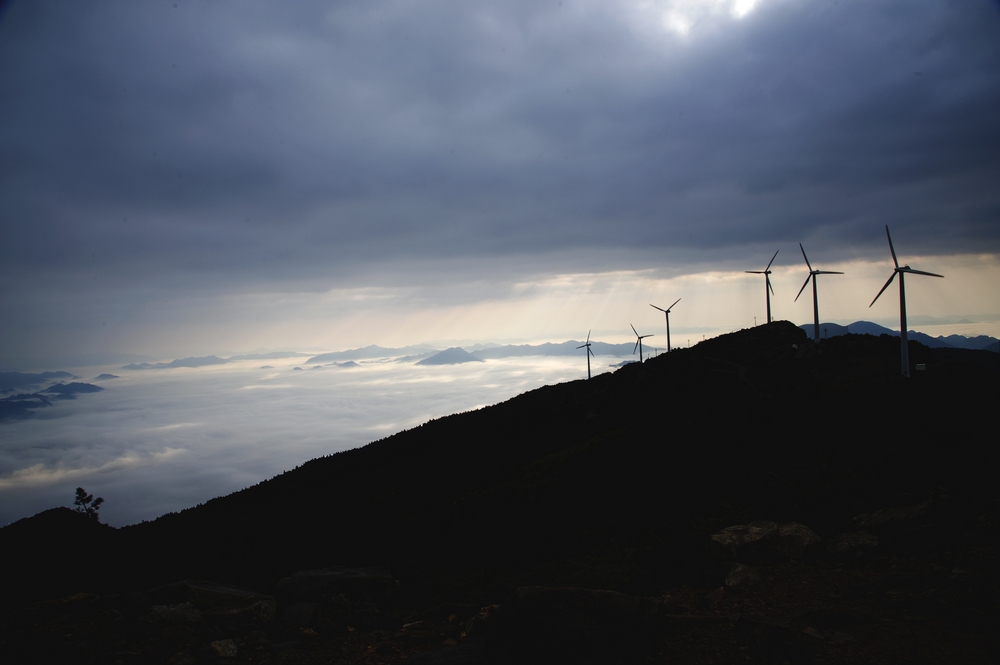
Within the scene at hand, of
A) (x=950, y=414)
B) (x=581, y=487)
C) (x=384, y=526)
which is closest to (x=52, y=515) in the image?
(x=384, y=526)

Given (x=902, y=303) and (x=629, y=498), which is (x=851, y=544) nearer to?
(x=629, y=498)

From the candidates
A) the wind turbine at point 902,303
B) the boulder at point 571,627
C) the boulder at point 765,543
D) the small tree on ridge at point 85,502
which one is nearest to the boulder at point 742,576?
the boulder at point 765,543

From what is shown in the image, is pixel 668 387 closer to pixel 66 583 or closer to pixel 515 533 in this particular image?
pixel 515 533

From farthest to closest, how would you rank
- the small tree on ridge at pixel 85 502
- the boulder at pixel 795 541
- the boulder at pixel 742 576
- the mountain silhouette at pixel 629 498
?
the small tree on ridge at pixel 85 502
the mountain silhouette at pixel 629 498
the boulder at pixel 795 541
the boulder at pixel 742 576

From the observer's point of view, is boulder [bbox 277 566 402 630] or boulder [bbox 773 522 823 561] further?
boulder [bbox 773 522 823 561]

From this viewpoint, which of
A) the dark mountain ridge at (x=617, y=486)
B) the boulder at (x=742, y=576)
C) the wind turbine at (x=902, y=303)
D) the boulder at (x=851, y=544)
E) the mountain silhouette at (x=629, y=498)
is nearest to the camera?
the boulder at (x=742, y=576)

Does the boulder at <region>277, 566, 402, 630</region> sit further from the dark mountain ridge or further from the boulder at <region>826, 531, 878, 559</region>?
the boulder at <region>826, 531, 878, 559</region>

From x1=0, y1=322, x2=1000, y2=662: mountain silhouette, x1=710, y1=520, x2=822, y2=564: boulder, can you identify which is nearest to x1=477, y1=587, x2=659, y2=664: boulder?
x1=0, y1=322, x2=1000, y2=662: mountain silhouette

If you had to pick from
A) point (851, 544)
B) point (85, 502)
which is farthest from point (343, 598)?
point (85, 502)

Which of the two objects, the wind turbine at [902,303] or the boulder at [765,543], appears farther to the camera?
the wind turbine at [902,303]

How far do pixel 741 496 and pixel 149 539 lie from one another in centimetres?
4852

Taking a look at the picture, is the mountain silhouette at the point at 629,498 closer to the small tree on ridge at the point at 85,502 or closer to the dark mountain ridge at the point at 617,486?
the dark mountain ridge at the point at 617,486

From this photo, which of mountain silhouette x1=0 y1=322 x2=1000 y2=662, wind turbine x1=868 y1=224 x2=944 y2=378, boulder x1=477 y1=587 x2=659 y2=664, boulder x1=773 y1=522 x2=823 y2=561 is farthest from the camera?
wind turbine x1=868 y1=224 x2=944 y2=378

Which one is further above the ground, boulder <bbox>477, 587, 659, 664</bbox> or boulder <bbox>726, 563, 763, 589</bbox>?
boulder <bbox>477, 587, 659, 664</bbox>
